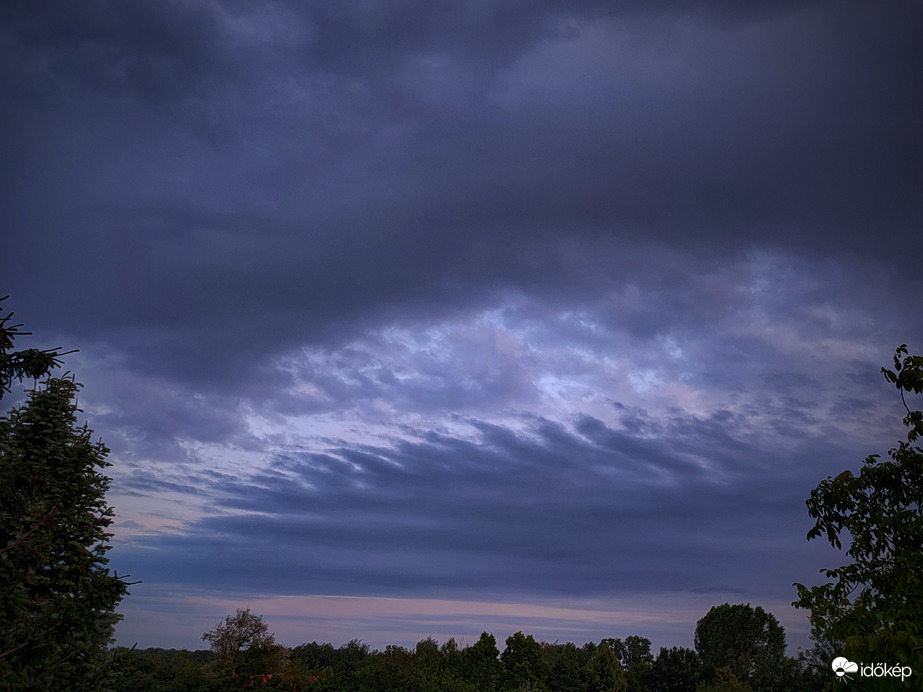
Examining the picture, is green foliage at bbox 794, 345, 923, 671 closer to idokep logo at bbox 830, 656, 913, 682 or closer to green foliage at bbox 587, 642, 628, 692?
idokep logo at bbox 830, 656, 913, 682

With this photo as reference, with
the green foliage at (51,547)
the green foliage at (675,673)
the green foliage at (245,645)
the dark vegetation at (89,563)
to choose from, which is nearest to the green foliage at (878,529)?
the dark vegetation at (89,563)

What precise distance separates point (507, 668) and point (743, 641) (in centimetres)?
6852

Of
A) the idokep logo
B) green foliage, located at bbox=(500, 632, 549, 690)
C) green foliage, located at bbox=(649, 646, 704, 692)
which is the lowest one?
green foliage, located at bbox=(649, 646, 704, 692)

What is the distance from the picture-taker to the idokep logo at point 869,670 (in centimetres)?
938

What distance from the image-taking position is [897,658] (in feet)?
28.6

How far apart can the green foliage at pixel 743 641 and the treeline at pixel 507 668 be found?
0.20 metres

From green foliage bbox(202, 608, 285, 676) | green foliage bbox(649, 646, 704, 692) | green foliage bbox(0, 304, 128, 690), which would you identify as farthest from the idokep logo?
green foliage bbox(649, 646, 704, 692)

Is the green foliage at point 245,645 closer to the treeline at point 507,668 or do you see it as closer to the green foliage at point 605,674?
the treeline at point 507,668

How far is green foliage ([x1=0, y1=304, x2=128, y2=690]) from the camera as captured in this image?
17.0 meters

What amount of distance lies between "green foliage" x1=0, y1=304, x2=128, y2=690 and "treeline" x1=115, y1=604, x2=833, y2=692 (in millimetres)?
2286

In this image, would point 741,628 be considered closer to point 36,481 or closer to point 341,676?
point 341,676

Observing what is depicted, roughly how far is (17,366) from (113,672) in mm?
15253

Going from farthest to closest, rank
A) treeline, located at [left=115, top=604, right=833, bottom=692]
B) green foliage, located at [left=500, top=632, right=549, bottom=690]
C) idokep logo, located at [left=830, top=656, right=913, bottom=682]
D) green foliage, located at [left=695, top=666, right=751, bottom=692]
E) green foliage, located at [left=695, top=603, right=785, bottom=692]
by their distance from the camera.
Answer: green foliage, located at [left=695, top=603, right=785, bottom=692]
green foliage, located at [left=695, top=666, right=751, bottom=692]
green foliage, located at [left=500, top=632, right=549, bottom=690]
treeline, located at [left=115, top=604, right=833, bottom=692]
idokep logo, located at [left=830, top=656, right=913, bottom=682]

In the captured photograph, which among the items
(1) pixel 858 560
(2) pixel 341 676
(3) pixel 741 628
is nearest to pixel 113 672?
(1) pixel 858 560
